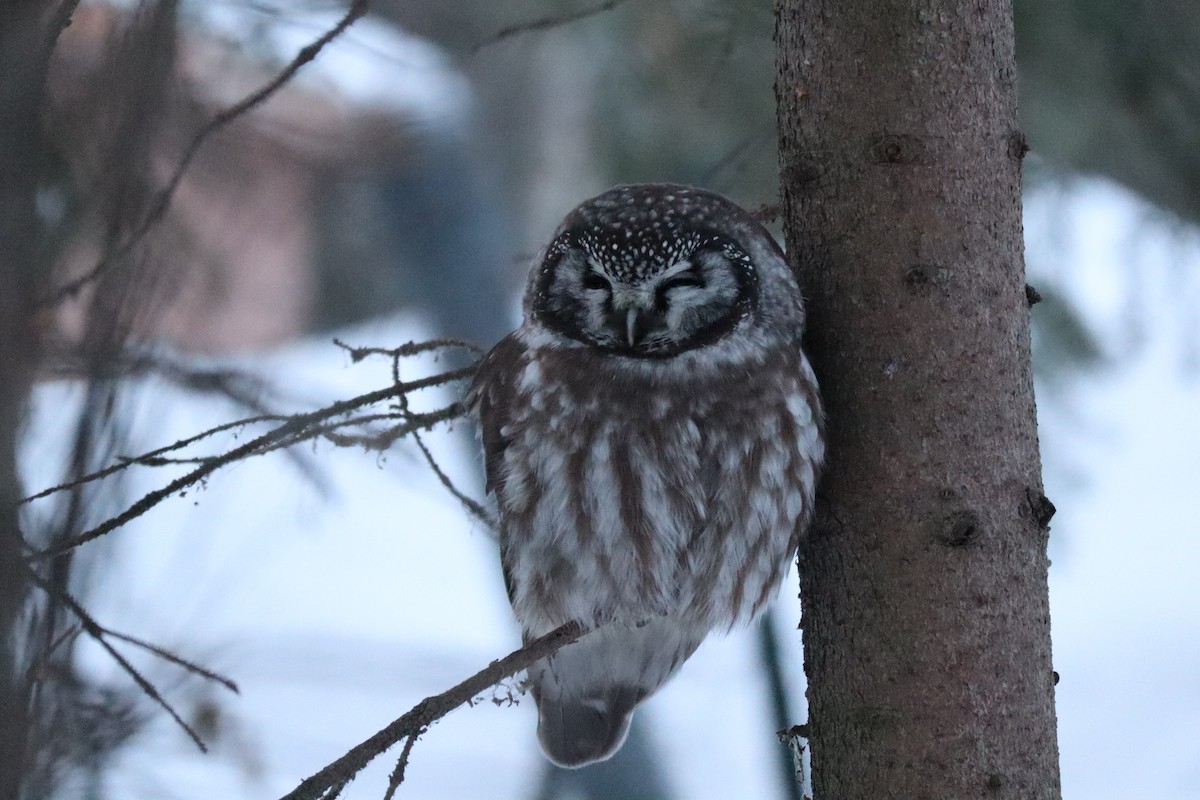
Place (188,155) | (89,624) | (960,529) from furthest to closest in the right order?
(960,529)
(188,155)
(89,624)

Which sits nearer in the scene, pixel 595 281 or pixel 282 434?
pixel 282 434

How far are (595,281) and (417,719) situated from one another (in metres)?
0.78

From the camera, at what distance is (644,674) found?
231 centimetres

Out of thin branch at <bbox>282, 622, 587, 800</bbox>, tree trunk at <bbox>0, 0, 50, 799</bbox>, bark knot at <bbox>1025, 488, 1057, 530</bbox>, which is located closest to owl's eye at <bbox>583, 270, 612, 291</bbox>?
thin branch at <bbox>282, 622, 587, 800</bbox>

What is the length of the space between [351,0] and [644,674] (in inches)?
51.0

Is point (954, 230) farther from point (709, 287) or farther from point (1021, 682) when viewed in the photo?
point (1021, 682)

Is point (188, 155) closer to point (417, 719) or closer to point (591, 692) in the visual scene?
point (417, 719)

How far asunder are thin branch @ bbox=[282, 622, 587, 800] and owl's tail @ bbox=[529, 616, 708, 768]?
61 centimetres

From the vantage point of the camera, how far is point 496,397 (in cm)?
210

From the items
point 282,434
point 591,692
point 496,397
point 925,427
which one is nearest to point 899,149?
point 925,427

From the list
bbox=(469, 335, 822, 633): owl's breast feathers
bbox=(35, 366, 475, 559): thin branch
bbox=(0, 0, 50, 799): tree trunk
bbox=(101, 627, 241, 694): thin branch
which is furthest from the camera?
bbox=(469, 335, 822, 633): owl's breast feathers

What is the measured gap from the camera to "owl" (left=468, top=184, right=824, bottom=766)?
1875mm

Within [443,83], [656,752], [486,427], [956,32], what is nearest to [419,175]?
[443,83]

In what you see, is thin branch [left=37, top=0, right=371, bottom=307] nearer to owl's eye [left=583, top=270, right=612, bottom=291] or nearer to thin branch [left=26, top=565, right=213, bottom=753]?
thin branch [left=26, top=565, right=213, bottom=753]
